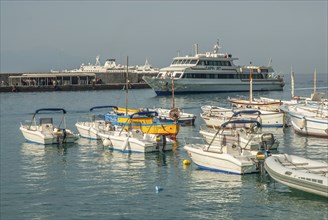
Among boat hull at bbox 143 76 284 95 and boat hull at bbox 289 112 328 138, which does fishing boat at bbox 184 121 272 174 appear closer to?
boat hull at bbox 289 112 328 138

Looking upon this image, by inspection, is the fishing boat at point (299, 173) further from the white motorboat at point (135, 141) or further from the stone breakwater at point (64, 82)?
the stone breakwater at point (64, 82)

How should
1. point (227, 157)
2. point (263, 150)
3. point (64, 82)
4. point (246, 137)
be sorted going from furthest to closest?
point (64, 82), point (246, 137), point (263, 150), point (227, 157)

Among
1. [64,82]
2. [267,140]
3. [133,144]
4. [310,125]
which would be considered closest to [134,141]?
[133,144]

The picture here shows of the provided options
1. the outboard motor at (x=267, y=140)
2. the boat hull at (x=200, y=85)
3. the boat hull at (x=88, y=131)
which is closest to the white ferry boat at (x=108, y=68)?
the boat hull at (x=200, y=85)

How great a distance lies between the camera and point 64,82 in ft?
440

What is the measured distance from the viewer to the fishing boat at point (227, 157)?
25938 millimetres

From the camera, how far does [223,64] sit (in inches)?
3821

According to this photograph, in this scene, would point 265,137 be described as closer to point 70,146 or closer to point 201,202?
point 201,202

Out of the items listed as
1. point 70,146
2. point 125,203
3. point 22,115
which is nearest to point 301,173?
point 125,203

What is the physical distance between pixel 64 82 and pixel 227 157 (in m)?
111

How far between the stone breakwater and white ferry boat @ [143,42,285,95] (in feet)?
109

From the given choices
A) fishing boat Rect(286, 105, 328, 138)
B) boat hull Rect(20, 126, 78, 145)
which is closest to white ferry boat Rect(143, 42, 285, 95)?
fishing boat Rect(286, 105, 328, 138)

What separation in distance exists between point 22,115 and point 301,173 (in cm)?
4758

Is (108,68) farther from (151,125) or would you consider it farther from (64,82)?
(151,125)
